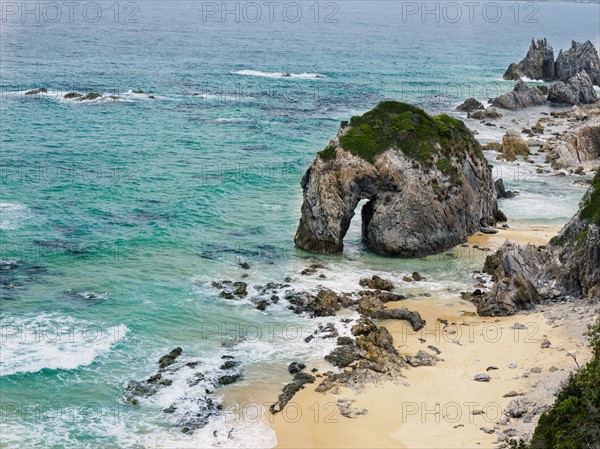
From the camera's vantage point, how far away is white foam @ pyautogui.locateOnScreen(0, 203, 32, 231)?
62750mm

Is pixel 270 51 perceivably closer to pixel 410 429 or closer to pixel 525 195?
pixel 525 195

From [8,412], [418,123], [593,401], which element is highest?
[418,123]

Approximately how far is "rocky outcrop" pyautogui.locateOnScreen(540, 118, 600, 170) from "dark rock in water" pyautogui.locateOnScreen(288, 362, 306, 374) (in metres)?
49.5

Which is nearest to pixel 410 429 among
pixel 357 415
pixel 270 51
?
pixel 357 415

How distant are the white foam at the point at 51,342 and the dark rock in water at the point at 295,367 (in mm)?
10305

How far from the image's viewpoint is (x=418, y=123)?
204ft

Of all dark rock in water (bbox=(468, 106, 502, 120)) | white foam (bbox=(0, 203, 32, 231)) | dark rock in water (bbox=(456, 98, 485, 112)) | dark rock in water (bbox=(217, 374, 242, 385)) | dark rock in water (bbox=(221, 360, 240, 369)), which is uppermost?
dark rock in water (bbox=(456, 98, 485, 112))

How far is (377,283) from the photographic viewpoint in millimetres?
53000

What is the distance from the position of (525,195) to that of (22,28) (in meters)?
153

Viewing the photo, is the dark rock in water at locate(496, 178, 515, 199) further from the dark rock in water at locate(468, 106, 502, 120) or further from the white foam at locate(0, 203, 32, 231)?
the white foam at locate(0, 203, 32, 231)

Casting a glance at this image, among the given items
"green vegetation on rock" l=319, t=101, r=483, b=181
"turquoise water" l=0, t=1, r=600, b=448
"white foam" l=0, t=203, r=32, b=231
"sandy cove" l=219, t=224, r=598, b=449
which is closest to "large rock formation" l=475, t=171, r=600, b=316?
"sandy cove" l=219, t=224, r=598, b=449

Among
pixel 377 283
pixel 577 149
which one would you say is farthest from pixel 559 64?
pixel 377 283

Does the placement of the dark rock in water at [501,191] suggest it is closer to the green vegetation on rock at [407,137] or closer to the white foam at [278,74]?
the green vegetation on rock at [407,137]

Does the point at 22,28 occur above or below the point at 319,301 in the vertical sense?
above
